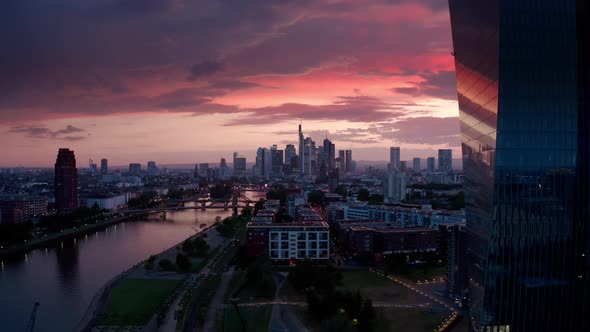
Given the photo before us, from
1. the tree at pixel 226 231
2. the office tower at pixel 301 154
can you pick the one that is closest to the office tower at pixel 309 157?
the office tower at pixel 301 154

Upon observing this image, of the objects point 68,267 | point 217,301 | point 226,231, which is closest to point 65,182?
point 226,231

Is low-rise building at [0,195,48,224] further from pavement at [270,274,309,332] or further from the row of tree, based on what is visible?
the row of tree

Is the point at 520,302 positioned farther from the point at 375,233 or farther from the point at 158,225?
the point at 158,225

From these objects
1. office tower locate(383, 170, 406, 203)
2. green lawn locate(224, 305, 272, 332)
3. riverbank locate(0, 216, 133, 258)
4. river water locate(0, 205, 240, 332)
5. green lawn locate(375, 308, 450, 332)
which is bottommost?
river water locate(0, 205, 240, 332)

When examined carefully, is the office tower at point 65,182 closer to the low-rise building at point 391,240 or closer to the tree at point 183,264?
the tree at point 183,264

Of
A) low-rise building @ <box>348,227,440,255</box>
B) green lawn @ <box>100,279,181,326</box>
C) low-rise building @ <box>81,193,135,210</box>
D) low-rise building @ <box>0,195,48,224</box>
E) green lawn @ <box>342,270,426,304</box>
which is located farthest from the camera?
low-rise building @ <box>81,193,135,210</box>

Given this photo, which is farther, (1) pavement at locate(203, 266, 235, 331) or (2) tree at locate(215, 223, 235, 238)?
(2) tree at locate(215, 223, 235, 238)

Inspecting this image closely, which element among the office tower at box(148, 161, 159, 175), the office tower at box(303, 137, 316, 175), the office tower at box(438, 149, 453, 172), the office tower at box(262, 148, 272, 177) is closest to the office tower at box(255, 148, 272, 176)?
the office tower at box(262, 148, 272, 177)

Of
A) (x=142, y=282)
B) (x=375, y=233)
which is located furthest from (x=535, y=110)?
(x=142, y=282)
